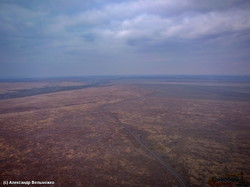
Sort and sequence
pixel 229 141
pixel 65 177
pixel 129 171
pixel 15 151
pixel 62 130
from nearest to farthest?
pixel 65 177, pixel 129 171, pixel 15 151, pixel 229 141, pixel 62 130

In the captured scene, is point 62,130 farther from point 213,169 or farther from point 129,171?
point 213,169

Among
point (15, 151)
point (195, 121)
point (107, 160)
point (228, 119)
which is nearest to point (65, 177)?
point (107, 160)

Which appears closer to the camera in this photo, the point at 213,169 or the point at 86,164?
the point at 213,169

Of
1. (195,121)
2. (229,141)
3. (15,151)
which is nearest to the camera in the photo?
(15,151)

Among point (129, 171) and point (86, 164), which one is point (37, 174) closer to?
point (86, 164)

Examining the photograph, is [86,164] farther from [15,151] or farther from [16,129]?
[16,129]

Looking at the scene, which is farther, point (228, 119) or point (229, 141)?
point (228, 119)

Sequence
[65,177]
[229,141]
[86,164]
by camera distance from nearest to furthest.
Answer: [65,177], [86,164], [229,141]

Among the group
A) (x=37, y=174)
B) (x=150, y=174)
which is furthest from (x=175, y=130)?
(x=37, y=174)

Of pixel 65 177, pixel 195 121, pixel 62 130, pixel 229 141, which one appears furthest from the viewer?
Answer: pixel 195 121
